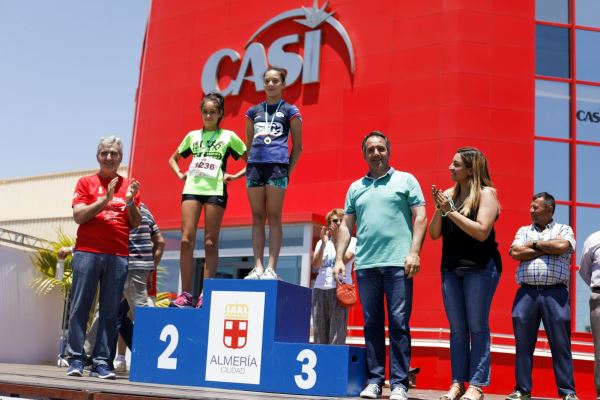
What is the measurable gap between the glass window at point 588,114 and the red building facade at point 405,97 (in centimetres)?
92

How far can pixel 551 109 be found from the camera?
464 inches

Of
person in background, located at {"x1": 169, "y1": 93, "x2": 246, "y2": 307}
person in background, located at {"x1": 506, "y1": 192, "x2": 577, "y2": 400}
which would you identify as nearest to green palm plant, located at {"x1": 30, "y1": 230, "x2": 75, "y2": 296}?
person in background, located at {"x1": 169, "y1": 93, "x2": 246, "y2": 307}

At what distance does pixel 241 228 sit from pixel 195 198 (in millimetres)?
6771

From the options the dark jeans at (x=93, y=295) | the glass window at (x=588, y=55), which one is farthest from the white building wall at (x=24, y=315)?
the glass window at (x=588, y=55)

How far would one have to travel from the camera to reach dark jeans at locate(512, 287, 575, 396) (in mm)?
5453

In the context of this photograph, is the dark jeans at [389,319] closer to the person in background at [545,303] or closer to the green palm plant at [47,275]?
the person in background at [545,303]

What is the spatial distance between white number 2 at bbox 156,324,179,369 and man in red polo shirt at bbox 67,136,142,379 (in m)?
0.40

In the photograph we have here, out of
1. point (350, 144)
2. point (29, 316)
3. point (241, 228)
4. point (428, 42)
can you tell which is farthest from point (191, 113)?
point (29, 316)

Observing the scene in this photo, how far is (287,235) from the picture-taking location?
1247 centimetres

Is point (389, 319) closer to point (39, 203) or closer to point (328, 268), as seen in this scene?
point (328, 268)

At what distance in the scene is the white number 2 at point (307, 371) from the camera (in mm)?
4777

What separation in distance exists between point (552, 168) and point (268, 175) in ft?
23.8

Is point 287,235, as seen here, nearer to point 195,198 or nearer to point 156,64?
point 156,64

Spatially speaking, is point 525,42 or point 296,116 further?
point 525,42
